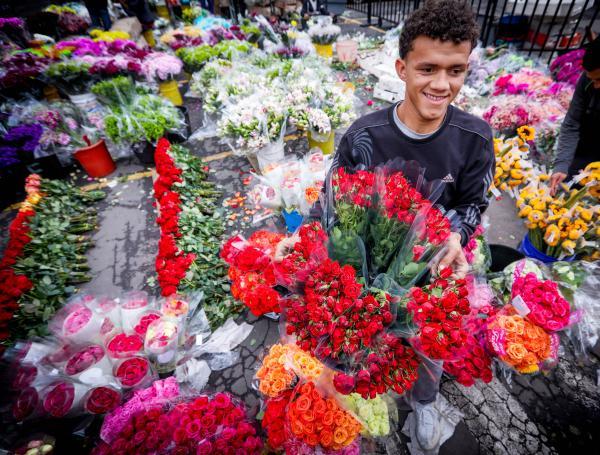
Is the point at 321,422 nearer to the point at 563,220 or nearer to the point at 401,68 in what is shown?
the point at 401,68

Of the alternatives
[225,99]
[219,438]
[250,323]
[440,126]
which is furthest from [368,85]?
[219,438]

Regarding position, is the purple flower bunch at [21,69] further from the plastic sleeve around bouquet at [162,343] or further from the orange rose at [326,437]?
the orange rose at [326,437]

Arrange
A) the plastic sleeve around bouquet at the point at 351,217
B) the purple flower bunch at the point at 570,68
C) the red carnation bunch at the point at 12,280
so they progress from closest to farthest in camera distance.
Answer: the plastic sleeve around bouquet at the point at 351,217, the red carnation bunch at the point at 12,280, the purple flower bunch at the point at 570,68

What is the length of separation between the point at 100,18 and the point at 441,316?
14.6 metres

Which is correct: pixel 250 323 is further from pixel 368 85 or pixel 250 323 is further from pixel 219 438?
pixel 368 85

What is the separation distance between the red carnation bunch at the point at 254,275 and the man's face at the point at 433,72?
4.54 ft

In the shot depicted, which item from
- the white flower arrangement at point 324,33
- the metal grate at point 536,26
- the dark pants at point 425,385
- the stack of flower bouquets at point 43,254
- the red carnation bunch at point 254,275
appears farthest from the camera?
the white flower arrangement at point 324,33

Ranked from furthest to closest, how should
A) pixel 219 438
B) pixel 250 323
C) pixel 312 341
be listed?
pixel 250 323
pixel 219 438
pixel 312 341

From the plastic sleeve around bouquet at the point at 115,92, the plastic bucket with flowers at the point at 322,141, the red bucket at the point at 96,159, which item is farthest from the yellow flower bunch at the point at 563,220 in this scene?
the red bucket at the point at 96,159

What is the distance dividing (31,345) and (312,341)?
7.40ft

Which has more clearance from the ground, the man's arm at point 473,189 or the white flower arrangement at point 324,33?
the white flower arrangement at point 324,33

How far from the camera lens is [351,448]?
5.43 ft

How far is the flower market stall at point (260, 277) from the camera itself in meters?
1.15

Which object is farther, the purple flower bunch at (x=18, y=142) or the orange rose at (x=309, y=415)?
the purple flower bunch at (x=18, y=142)
